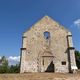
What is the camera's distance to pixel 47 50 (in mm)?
26906

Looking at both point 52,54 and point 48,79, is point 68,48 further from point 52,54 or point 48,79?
point 48,79

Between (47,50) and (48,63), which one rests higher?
(47,50)

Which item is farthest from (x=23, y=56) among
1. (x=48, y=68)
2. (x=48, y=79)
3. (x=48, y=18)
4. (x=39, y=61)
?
(x=48, y=79)

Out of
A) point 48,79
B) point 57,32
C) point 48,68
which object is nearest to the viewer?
point 48,79

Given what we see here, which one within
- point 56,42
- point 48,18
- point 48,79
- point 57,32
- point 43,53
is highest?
point 48,18

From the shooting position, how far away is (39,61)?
26.4 metres

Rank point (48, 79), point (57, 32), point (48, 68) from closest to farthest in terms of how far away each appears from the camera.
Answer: point (48, 79) → point (48, 68) → point (57, 32)

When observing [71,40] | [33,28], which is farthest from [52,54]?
[33,28]

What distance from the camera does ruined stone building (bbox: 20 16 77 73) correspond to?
26.0 metres

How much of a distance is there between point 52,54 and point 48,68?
243 centimetres

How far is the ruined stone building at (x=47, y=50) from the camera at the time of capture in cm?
2605

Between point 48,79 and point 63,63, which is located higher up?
point 63,63

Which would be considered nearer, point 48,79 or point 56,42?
point 48,79

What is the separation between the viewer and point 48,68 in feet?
85.7
